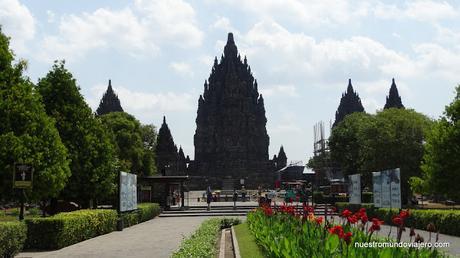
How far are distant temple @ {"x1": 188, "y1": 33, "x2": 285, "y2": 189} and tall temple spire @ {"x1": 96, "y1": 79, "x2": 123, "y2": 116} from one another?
20047mm

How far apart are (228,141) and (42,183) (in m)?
105

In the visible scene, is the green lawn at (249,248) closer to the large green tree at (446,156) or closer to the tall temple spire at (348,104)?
the large green tree at (446,156)

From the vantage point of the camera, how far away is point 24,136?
2388cm

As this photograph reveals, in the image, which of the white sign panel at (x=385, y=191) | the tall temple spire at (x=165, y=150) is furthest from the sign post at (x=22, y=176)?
the tall temple spire at (x=165, y=150)

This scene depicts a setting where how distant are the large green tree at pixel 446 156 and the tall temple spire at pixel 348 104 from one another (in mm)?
110554

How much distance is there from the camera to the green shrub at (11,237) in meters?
17.0

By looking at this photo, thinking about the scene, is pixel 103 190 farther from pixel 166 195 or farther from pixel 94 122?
pixel 166 195

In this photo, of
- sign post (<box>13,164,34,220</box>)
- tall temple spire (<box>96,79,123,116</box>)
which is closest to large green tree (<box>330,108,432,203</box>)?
sign post (<box>13,164,34,220</box>)

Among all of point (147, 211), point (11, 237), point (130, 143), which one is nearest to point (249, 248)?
point (11, 237)

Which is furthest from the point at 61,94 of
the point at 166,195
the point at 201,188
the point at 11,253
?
the point at 201,188

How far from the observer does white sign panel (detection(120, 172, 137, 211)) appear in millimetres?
31922

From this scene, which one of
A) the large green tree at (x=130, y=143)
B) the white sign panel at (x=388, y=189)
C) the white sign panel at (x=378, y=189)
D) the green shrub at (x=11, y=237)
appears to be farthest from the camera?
the large green tree at (x=130, y=143)

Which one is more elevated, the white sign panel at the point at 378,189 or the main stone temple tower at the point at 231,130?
the main stone temple tower at the point at 231,130

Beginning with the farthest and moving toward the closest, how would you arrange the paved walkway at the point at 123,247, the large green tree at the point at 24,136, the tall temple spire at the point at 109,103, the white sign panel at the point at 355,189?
the tall temple spire at the point at 109,103
the white sign panel at the point at 355,189
the large green tree at the point at 24,136
the paved walkway at the point at 123,247
